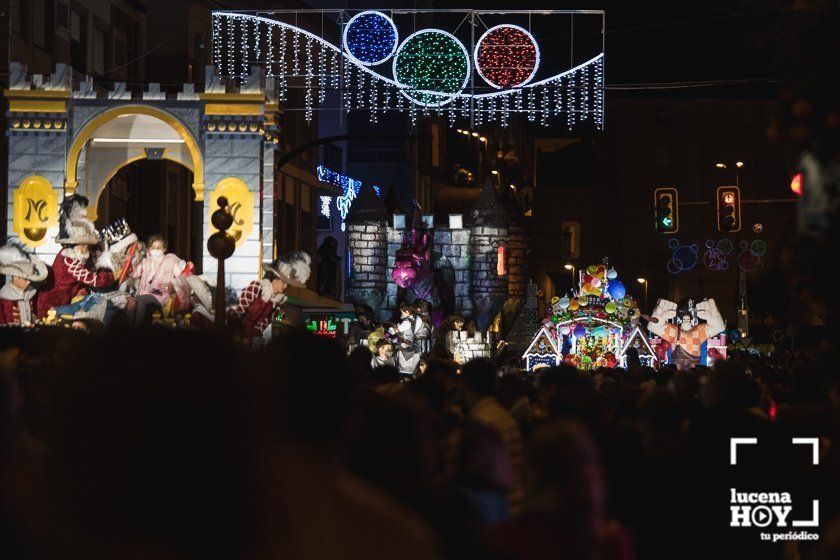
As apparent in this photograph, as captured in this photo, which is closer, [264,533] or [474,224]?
[264,533]

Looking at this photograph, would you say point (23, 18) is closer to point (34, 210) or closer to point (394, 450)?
point (34, 210)

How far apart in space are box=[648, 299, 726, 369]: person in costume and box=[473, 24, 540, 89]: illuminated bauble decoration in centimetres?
938

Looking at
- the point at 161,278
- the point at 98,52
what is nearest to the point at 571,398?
the point at 161,278

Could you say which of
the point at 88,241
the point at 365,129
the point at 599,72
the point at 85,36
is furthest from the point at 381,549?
the point at 365,129

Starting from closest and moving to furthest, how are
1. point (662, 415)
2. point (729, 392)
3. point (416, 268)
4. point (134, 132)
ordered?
point (662, 415)
point (729, 392)
point (134, 132)
point (416, 268)

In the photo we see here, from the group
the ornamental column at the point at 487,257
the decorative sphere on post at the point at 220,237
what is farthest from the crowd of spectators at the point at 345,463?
the ornamental column at the point at 487,257

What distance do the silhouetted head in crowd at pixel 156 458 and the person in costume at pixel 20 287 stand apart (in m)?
20.0

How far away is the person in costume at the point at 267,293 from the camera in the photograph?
21.8m

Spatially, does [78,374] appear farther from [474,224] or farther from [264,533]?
[474,224]

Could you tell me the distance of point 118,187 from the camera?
34.5 metres

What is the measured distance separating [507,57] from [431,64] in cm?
157

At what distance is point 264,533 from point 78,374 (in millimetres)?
359

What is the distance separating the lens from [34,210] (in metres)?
23.4

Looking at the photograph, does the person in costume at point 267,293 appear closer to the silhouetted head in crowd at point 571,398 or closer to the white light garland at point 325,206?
the silhouetted head in crowd at point 571,398
